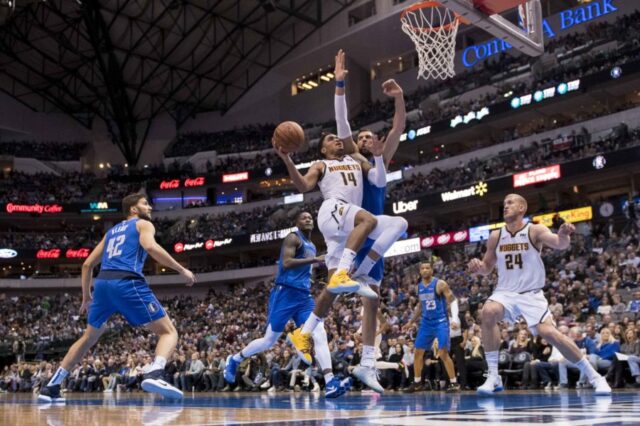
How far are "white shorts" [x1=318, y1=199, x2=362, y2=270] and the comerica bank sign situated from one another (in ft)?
104

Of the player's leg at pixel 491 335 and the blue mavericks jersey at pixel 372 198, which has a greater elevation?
the blue mavericks jersey at pixel 372 198

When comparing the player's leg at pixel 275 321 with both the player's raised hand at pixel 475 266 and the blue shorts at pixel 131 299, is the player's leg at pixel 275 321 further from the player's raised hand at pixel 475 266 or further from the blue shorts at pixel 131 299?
the player's raised hand at pixel 475 266

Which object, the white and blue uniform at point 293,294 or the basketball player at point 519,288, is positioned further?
the white and blue uniform at point 293,294

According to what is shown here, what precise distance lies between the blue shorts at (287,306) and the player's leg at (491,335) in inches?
82.6

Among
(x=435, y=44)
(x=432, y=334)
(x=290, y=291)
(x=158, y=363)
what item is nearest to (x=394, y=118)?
(x=290, y=291)

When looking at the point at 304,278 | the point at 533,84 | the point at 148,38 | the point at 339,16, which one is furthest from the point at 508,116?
the point at 304,278

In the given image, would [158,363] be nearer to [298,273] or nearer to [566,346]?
[298,273]

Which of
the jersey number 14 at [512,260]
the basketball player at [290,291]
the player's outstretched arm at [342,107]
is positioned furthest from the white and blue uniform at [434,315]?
the player's outstretched arm at [342,107]

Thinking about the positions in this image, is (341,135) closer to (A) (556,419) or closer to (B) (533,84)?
(A) (556,419)

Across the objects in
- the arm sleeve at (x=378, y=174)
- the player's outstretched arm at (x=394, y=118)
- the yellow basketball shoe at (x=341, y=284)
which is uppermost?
the player's outstretched arm at (x=394, y=118)

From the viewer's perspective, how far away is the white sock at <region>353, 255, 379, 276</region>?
268 inches

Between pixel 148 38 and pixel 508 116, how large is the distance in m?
23.2

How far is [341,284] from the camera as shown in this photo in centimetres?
617

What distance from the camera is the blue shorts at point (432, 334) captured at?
11.0 m
